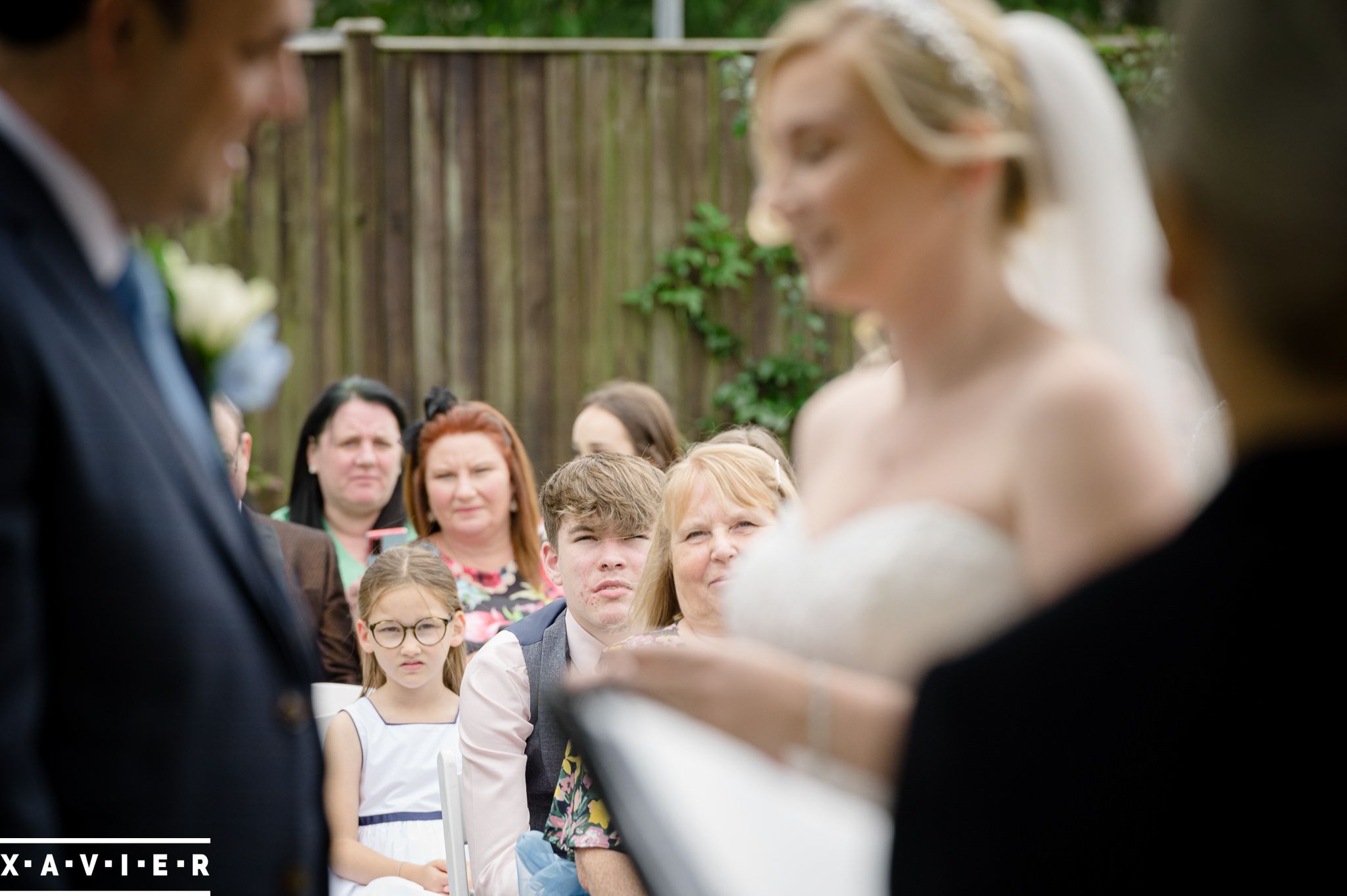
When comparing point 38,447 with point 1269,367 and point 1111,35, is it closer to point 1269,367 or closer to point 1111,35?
point 1269,367

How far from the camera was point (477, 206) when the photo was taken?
276 inches

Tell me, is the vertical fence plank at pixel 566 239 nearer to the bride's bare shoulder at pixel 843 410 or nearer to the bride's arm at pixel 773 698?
the bride's bare shoulder at pixel 843 410

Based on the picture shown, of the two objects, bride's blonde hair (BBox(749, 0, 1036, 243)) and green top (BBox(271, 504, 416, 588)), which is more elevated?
bride's blonde hair (BBox(749, 0, 1036, 243))

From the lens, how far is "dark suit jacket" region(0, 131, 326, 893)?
3.82 ft

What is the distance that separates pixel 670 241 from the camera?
705cm

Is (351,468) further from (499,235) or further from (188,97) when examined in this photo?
(188,97)

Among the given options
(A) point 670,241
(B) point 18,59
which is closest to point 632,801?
(B) point 18,59

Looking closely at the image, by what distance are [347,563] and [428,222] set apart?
2.48 m

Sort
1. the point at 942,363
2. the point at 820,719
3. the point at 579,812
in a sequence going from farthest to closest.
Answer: the point at 579,812 < the point at 942,363 < the point at 820,719

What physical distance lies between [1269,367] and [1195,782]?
11.1 inches

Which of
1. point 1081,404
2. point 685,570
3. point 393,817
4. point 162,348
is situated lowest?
point 393,817

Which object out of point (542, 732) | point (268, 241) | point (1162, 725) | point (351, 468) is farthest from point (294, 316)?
point (1162, 725)

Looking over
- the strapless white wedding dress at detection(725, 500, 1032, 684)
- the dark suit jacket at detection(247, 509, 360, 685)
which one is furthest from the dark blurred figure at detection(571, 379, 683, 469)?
the strapless white wedding dress at detection(725, 500, 1032, 684)

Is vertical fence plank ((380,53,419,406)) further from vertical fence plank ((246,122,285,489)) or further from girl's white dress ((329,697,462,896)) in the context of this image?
girl's white dress ((329,697,462,896))
